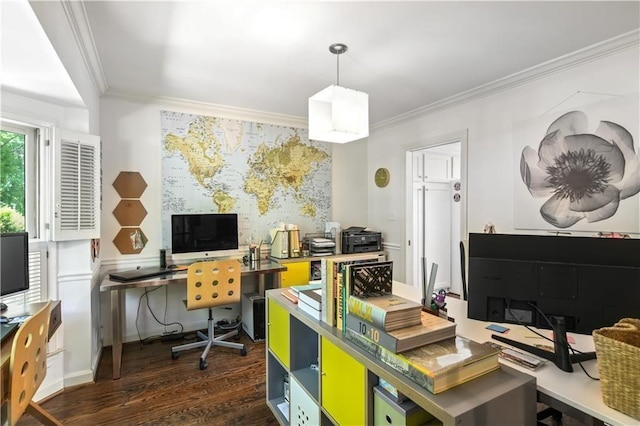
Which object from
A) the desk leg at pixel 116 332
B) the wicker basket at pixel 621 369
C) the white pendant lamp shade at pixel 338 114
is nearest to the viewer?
the wicker basket at pixel 621 369

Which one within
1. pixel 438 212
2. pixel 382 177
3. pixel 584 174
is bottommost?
pixel 438 212

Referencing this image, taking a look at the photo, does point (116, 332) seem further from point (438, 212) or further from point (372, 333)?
point (438, 212)

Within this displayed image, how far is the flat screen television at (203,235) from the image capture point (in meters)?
3.17

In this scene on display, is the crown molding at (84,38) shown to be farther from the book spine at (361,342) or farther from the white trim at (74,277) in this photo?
the book spine at (361,342)

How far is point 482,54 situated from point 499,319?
2.03m

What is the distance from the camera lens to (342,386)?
4.50ft

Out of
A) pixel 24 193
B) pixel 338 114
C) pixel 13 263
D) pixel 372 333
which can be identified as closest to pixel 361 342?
pixel 372 333

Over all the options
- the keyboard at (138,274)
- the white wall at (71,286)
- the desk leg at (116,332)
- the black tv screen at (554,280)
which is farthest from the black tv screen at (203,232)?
the black tv screen at (554,280)

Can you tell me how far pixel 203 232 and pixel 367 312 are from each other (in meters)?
2.49

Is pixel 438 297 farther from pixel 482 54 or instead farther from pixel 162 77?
pixel 162 77

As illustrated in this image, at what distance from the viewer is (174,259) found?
3.19 meters

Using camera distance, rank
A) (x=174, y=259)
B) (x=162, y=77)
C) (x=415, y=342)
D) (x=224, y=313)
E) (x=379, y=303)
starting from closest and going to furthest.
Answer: (x=415, y=342) → (x=379, y=303) → (x=162, y=77) → (x=174, y=259) → (x=224, y=313)

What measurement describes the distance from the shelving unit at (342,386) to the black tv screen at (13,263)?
1.47 meters

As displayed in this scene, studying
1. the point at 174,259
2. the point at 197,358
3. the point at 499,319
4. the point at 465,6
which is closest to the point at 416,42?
the point at 465,6
